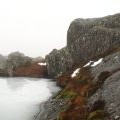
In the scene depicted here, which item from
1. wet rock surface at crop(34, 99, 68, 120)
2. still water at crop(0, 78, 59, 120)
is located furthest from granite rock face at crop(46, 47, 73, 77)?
wet rock surface at crop(34, 99, 68, 120)

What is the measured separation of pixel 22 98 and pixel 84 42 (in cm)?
3277

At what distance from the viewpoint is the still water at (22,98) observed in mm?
46750

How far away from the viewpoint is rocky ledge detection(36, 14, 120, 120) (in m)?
36.4

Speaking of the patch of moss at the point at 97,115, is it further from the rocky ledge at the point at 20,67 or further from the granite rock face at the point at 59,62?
the rocky ledge at the point at 20,67

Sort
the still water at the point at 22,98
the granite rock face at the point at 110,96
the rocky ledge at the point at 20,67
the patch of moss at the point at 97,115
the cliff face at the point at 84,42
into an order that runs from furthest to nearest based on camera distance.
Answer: the rocky ledge at the point at 20,67, the cliff face at the point at 84,42, the still water at the point at 22,98, the patch of moss at the point at 97,115, the granite rock face at the point at 110,96

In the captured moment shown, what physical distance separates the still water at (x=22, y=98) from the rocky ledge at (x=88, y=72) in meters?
2.40

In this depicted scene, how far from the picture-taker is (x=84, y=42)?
286ft

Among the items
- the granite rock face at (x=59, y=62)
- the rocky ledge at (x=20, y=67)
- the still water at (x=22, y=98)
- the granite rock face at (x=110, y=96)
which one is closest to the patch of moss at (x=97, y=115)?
the granite rock face at (x=110, y=96)

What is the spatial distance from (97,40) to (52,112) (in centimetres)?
4334

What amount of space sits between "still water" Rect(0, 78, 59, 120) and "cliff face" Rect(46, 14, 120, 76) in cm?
1167

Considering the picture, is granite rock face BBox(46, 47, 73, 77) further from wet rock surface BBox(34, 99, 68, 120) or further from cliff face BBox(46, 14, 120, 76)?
wet rock surface BBox(34, 99, 68, 120)

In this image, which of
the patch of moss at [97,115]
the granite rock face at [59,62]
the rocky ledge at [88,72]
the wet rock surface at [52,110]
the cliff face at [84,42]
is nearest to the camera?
the patch of moss at [97,115]

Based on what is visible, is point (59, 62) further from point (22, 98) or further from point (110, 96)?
point (110, 96)

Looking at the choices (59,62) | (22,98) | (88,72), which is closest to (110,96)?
(22,98)
